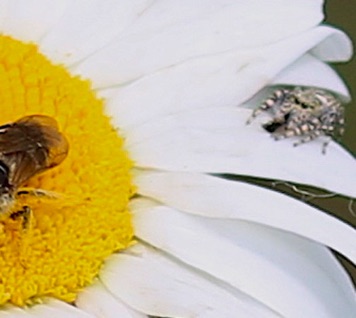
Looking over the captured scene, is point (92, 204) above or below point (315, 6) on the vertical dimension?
below

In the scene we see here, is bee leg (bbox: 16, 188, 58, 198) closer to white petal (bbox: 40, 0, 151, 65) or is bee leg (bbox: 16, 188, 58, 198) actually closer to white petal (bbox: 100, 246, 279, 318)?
white petal (bbox: 100, 246, 279, 318)

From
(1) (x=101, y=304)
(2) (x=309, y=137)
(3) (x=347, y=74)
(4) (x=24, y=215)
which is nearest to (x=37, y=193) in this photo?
(4) (x=24, y=215)

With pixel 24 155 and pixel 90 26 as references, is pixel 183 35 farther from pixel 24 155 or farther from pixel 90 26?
pixel 24 155

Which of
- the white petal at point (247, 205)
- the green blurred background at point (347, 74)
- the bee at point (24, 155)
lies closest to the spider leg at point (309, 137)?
the white petal at point (247, 205)

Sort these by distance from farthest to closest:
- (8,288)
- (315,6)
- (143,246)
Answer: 1. (315,6)
2. (143,246)
3. (8,288)

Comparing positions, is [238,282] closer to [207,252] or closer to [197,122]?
[207,252]

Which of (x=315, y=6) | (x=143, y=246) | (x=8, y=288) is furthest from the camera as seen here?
(x=315, y=6)

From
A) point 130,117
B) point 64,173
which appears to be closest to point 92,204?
point 64,173
